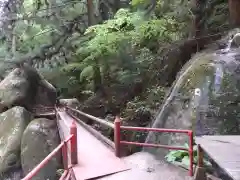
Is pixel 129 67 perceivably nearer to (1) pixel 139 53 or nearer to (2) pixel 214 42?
(1) pixel 139 53

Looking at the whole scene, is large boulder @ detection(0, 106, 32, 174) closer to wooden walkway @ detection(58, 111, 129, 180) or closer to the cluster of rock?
the cluster of rock

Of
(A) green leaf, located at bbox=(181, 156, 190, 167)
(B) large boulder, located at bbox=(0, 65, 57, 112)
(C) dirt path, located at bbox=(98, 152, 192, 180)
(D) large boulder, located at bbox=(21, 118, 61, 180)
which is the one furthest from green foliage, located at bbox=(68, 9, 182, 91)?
(A) green leaf, located at bbox=(181, 156, 190, 167)

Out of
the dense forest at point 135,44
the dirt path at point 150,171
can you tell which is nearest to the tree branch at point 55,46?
the dense forest at point 135,44

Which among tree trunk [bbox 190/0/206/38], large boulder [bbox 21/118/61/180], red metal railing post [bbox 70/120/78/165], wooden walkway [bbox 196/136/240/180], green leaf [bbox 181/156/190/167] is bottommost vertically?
large boulder [bbox 21/118/61/180]

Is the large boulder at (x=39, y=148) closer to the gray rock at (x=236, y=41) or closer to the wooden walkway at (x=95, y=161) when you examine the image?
the wooden walkway at (x=95, y=161)

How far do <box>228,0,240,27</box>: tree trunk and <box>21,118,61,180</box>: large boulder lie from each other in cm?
716

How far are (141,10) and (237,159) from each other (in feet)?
27.6

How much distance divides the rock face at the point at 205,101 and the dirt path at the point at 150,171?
0.94 m

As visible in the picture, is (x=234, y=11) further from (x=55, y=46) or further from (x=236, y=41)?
(x=55, y=46)

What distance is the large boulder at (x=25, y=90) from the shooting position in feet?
46.8

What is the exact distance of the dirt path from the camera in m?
5.70

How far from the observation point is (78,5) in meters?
18.6

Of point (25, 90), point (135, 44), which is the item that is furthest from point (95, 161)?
point (25, 90)

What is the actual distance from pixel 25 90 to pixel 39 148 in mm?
4703
